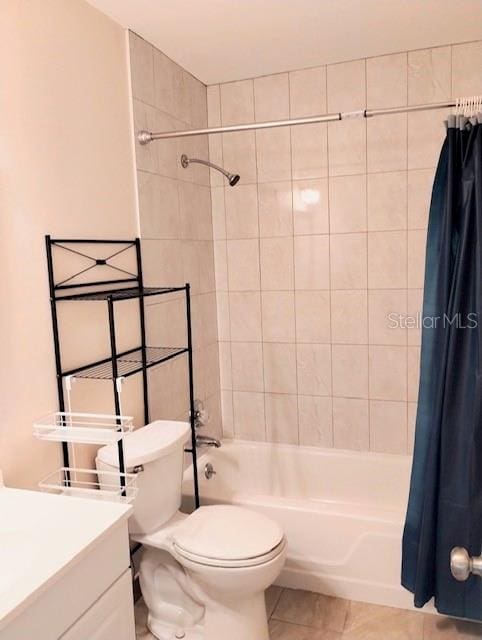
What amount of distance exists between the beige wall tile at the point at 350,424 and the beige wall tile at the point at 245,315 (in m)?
0.59

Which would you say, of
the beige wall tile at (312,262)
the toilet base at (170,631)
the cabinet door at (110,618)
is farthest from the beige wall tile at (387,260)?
the cabinet door at (110,618)

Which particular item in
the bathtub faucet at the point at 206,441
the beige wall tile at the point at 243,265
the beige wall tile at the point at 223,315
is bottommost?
the bathtub faucet at the point at 206,441

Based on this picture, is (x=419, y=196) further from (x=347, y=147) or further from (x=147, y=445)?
(x=147, y=445)

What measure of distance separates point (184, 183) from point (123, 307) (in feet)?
2.73

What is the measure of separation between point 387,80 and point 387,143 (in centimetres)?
30

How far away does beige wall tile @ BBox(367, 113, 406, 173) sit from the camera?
104 inches

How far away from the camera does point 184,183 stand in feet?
8.91

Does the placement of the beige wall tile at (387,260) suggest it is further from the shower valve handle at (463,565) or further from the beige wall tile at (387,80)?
the shower valve handle at (463,565)

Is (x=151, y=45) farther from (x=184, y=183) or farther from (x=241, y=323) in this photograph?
(x=241, y=323)

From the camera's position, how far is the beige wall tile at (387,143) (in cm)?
265

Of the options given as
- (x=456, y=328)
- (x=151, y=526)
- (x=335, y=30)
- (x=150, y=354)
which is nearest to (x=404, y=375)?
(x=456, y=328)

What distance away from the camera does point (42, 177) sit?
1771 millimetres

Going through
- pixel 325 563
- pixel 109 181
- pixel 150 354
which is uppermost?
pixel 109 181

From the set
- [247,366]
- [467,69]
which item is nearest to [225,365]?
[247,366]
